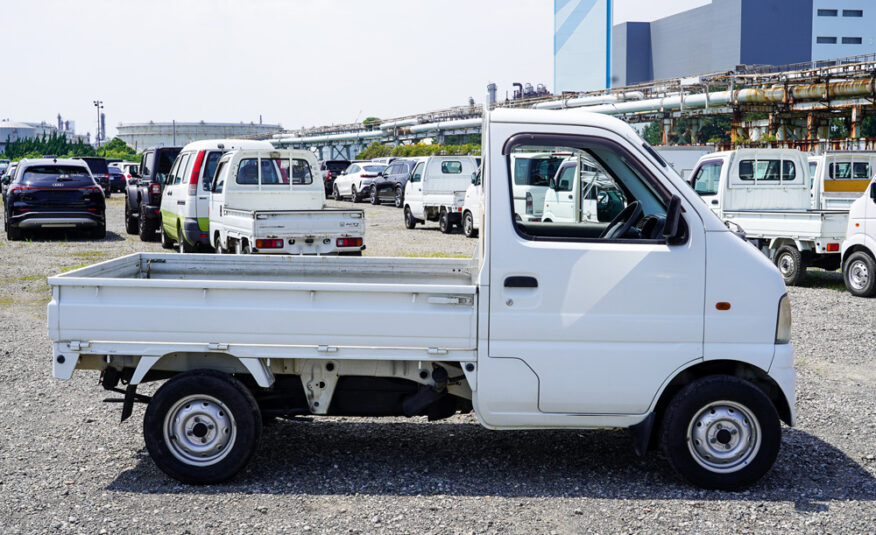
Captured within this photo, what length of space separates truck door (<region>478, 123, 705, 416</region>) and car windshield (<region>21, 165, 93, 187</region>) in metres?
17.9

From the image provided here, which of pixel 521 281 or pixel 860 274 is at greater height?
pixel 521 281

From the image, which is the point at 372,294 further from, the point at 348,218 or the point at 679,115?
the point at 679,115

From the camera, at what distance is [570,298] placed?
5.04 metres

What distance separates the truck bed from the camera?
5.07m

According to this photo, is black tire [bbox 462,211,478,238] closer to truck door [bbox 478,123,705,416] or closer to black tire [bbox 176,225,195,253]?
black tire [bbox 176,225,195,253]

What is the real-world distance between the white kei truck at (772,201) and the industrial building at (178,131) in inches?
4357

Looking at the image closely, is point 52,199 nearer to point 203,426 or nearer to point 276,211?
point 276,211

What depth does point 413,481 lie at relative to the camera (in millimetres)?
5383

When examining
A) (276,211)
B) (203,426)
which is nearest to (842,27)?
(276,211)

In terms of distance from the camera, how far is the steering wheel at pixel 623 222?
18.4ft

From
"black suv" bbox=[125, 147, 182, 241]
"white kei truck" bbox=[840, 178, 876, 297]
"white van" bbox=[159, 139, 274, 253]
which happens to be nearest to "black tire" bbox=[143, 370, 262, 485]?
"white van" bbox=[159, 139, 274, 253]

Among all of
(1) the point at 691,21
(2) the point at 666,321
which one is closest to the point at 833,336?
(2) the point at 666,321

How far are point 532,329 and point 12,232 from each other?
62.0 feet

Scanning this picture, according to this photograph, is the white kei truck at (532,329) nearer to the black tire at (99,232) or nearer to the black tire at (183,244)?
the black tire at (183,244)
